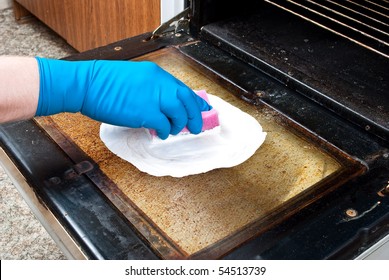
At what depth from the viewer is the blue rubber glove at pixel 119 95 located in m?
0.86

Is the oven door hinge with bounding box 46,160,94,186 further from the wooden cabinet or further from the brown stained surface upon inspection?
the wooden cabinet

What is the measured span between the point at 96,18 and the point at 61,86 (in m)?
1.27

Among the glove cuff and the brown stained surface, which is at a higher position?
the glove cuff

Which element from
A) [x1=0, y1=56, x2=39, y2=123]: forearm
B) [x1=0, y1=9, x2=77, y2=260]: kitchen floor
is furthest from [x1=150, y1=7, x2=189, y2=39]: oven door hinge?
[x1=0, y1=9, x2=77, y2=260]: kitchen floor

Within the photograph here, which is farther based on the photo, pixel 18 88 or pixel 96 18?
pixel 96 18

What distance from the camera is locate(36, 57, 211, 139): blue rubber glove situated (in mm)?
860

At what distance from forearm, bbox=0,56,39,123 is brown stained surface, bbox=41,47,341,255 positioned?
0.09 meters

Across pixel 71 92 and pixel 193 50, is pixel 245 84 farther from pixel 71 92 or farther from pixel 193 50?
pixel 71 92

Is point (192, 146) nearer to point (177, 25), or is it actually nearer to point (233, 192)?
point (233, 192)

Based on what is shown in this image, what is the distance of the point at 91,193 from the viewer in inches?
30.5

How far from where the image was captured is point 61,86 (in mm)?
859

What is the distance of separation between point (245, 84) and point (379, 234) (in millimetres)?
428

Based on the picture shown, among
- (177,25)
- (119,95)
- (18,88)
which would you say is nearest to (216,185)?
(119,95)

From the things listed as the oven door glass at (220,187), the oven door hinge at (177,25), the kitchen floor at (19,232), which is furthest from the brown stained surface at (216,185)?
the kitchen floor at (19,232)
